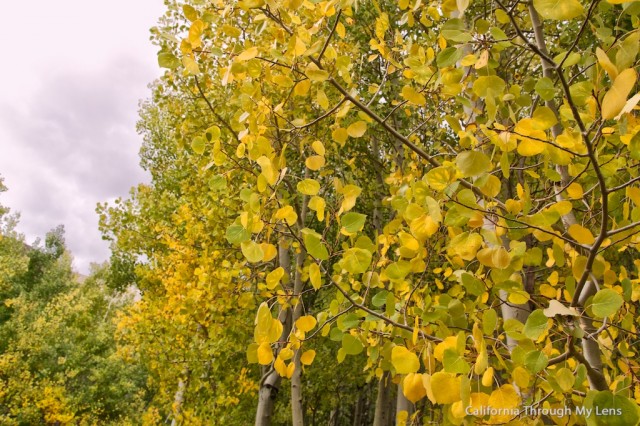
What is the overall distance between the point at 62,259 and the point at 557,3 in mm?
40300

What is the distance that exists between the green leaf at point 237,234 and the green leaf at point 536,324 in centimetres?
88

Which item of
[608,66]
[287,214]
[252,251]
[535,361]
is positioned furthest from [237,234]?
[608,66]

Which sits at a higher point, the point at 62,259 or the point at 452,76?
the point at 62,259

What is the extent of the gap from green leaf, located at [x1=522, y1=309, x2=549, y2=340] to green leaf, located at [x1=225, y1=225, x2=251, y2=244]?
34.8 inches

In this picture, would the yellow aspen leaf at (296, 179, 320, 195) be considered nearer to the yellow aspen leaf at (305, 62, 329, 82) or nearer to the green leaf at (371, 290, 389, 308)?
the yellow aspen leaf at (305, 62, 329, 82)

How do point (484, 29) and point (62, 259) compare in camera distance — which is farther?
point (62, 259)

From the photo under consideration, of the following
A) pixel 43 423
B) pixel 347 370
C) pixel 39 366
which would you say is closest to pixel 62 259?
pixel 39 366

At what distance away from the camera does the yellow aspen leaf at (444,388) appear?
40.4 inches

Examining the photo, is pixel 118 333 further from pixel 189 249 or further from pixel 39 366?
pixel 39 366

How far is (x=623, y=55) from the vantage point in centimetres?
85

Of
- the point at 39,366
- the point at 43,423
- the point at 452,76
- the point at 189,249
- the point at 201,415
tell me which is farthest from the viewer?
the point at 39,366

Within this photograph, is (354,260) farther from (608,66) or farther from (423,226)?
(608,66)

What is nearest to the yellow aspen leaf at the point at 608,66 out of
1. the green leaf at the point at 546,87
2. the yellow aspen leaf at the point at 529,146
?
the yellow aspen leaf at the point at 529,146

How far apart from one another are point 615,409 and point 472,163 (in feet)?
2.31
